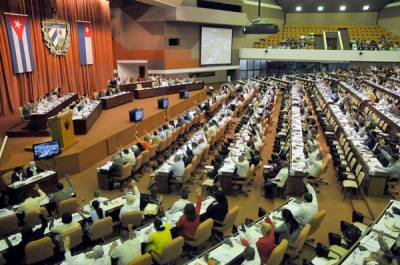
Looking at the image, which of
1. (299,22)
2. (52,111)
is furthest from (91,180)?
(299,22)

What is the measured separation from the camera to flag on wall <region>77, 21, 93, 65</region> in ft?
Result: 66.3

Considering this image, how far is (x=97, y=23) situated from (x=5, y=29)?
28.2 ft

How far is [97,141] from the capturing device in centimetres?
1203

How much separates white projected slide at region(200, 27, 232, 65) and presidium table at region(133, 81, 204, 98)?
5317 millimetres

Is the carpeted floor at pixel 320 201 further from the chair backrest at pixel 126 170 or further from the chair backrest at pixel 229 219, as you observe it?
the chair backrest at pixel 229 219

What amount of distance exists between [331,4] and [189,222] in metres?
34.4

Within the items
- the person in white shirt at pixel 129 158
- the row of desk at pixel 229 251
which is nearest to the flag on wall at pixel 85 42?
the person in white shirt at pixel 129 158

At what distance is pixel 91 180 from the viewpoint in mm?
10461

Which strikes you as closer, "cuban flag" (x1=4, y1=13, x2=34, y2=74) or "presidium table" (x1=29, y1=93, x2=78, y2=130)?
"presidium table" (x1=29, y1=93, x2=78, y2=130)

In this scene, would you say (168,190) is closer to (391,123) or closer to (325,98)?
(391,123)

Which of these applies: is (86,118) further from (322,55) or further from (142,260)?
(322,55)

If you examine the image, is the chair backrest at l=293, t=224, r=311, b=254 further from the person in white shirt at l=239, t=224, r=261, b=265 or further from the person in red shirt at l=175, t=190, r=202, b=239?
the person in red shirt at l=175, t=190, r=202, b=239

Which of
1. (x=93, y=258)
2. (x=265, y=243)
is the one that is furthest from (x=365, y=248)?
(x=93, y=258)

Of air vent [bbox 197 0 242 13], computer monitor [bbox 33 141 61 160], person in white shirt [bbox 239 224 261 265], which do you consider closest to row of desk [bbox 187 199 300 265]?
person in white shirt [bbox 239 224 261 265]
